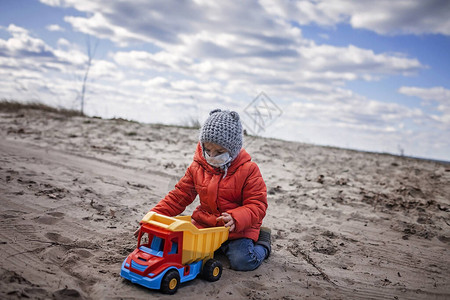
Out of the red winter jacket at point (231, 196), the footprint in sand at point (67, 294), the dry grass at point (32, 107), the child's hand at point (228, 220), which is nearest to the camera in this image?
the footprint in sand at point (67, 294)

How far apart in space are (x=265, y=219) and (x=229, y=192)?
1607 millimetres

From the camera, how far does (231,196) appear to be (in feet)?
10.2

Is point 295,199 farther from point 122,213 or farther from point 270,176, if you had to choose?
point 122,213

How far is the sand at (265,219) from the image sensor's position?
8.72ft

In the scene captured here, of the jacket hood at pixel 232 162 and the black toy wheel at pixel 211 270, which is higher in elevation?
the jacket hood at pixel 232 162

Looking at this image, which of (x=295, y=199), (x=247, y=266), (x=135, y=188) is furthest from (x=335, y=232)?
(x=135, y=188)

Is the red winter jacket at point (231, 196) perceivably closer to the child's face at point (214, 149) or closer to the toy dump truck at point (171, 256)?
the child's face at point (214, 149)

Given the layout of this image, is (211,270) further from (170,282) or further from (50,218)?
(50,218)

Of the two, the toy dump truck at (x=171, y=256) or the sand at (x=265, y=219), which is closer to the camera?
the toy dump truck at (x=171, y=256)

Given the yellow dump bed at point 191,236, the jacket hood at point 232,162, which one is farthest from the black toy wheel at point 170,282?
the jacket hood at point 232,162

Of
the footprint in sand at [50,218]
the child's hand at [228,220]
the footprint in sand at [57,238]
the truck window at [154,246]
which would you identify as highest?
the child's hand at [228,220]

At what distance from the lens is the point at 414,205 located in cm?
539

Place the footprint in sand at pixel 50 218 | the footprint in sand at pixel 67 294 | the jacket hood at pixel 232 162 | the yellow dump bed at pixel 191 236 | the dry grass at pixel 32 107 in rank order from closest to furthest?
the footprint in sand at pixel 67 294, the yellow dump bed at pixel 191 236, the jacket hood at pixel 232 162, the footprint in sand at pixel 50 218, the dry grass at pixel 32 107

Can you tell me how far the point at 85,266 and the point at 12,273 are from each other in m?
0.50
